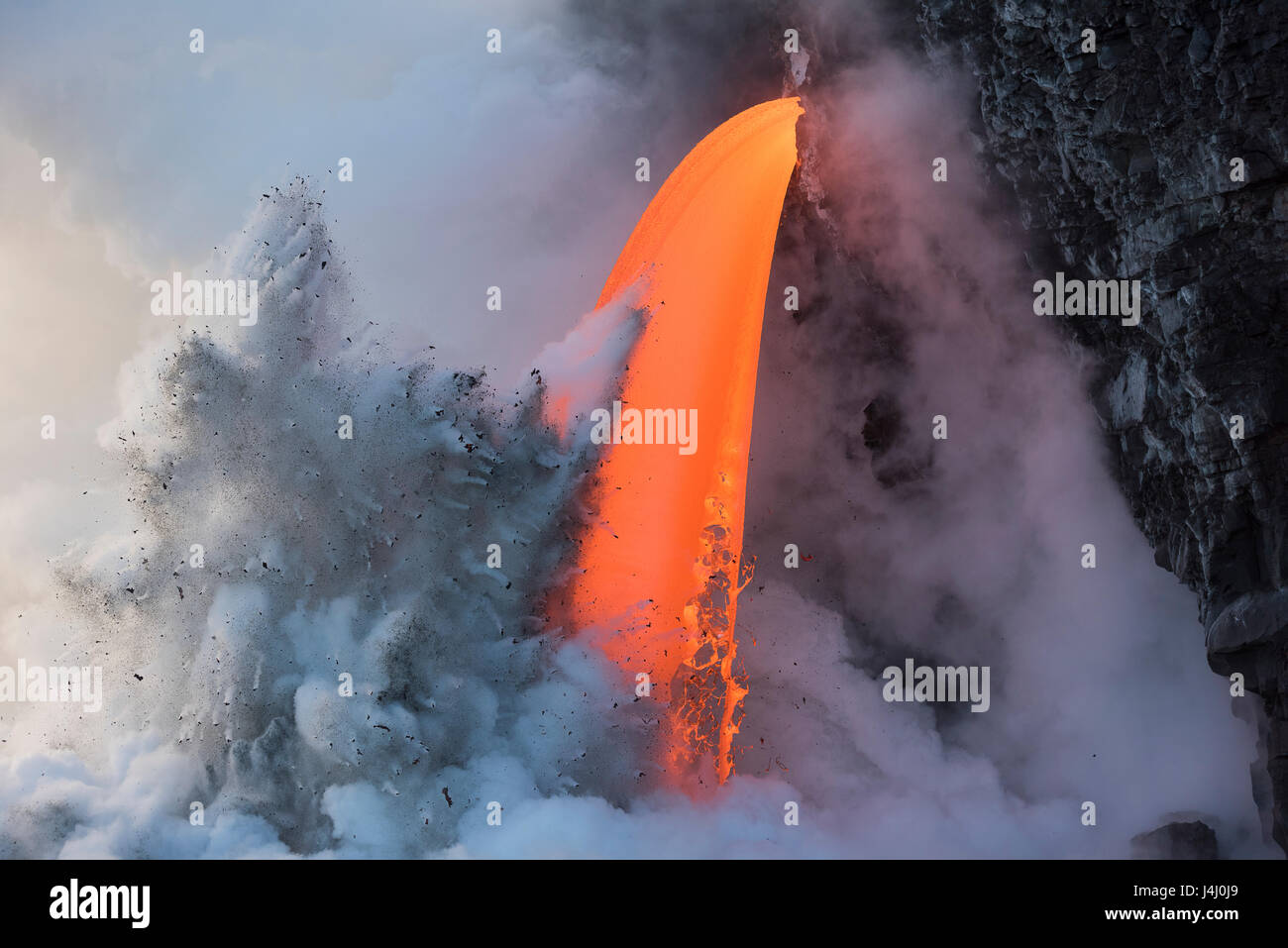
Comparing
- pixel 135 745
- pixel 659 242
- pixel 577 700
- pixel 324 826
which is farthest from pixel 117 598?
pixel 659 242

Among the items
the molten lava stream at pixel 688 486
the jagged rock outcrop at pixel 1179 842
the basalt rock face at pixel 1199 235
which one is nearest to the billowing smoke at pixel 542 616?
the jagged rock outcrop at pixel 1179 842

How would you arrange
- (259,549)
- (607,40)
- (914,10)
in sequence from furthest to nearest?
1. (607,40)
2. (914,10)
3. (259,549)

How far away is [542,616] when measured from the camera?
2042 centimetres

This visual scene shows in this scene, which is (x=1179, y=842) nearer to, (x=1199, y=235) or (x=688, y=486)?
(x=1199, y=235)

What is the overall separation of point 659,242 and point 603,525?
207 inches

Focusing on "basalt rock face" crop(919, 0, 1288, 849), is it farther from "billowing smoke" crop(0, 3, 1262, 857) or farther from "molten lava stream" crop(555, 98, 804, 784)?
"molten lava stream" crop(555, 98, 804, 784)

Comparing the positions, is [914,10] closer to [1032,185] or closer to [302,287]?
[1032,185]

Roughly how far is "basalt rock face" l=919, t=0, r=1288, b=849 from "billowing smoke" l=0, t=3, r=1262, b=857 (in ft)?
7.69

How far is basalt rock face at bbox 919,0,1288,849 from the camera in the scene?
16703 mm

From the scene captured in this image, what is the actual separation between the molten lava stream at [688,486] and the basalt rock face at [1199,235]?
529cm

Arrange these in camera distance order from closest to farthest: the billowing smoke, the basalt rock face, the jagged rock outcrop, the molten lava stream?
the basalt rock face < the billowing smoke < the jagged rock outcrop < the molten lava stream

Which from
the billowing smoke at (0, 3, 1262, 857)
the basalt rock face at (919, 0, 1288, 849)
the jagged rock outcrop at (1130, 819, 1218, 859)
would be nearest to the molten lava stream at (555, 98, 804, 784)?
the billowing smoke at (0, 3, 1262, 857)

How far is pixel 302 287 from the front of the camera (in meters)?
19.5

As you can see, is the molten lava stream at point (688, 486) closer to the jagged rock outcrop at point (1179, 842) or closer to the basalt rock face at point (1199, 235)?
the basalt rock face at point (1199, 235)
